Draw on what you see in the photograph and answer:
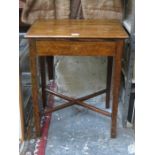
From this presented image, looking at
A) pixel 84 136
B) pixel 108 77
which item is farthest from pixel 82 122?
pixel 108 77

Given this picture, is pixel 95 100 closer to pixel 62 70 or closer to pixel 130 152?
pixel 62 70

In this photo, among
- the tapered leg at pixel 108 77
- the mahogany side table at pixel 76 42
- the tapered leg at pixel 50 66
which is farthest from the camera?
the tapered leg at pixel 50 66

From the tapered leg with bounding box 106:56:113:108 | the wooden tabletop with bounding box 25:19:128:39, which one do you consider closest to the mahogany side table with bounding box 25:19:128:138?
the wooden tabletop with bounding box 25:19:128:39

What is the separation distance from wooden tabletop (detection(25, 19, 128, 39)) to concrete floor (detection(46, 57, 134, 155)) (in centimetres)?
37

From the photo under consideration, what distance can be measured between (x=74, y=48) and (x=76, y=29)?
13cm

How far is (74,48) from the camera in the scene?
1.32 metres

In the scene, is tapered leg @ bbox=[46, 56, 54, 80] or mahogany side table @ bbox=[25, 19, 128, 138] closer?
mahogany side table @ bbox=[25, 19, 128, 138]

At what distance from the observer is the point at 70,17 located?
1.70 metres

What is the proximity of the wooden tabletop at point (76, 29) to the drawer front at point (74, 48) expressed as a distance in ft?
0.12

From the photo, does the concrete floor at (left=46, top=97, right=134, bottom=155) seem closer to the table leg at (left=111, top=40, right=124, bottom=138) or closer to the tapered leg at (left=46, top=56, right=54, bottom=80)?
the table leg at (left=111, top=40, right=124, bottom=138)

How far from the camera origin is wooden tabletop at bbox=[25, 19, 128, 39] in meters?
1.30

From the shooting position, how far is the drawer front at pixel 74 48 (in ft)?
4.31

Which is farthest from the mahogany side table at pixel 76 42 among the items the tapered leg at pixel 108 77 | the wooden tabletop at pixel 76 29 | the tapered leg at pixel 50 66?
the tapered leg at pixel 50 66

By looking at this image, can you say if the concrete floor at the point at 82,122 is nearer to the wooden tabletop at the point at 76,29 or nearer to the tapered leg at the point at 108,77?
the tapered leg at the point at 108,77
